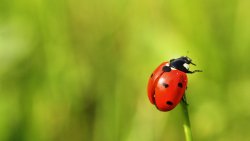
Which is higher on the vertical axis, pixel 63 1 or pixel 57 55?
pixel 63 1

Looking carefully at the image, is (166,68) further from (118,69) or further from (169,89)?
(118,69)

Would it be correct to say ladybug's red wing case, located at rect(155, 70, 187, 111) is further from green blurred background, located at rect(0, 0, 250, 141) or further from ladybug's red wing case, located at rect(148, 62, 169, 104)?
green blurred background, located at rect(0, 0, 250, 141)

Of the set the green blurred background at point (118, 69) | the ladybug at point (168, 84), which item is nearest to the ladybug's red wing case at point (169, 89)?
the ladybug at point (168, 84)

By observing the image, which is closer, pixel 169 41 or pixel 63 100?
pixel 63 100

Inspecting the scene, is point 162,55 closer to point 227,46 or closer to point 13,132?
point 227,46

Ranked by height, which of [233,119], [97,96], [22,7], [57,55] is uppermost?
[22,7]

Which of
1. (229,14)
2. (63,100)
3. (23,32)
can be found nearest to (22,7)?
(23,32)

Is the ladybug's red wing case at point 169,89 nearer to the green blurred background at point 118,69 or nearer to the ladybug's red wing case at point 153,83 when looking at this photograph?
the ladybug's red wing case at point 153,83

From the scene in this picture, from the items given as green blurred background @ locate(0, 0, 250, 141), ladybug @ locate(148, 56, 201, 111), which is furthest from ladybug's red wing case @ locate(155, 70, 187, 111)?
green blurred background @ locate(0, 0, 250, 141)
